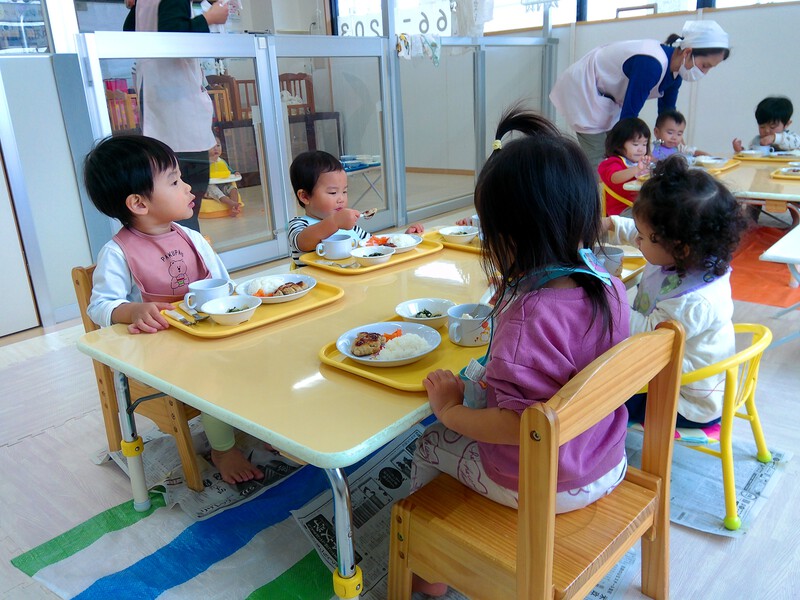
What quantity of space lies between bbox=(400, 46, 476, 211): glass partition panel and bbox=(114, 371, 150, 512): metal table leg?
3462mm

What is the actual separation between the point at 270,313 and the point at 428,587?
614 mm

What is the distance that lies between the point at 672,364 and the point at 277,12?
576 cm

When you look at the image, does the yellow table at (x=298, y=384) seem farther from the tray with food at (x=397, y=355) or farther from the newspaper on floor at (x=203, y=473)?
the newspaper on floor at (x=203, y=473)

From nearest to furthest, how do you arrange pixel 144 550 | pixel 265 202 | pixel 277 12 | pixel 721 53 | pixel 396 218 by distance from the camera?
pixel 144 550 → pixel 721 53 → pixel 265 202 → pixel 396 218 → pixel 277 12

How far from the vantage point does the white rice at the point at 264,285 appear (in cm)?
137

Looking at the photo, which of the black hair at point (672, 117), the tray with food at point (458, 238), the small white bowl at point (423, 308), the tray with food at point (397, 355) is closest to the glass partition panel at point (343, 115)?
the black hair at point (672, 117)

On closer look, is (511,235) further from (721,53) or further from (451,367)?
(721,53)

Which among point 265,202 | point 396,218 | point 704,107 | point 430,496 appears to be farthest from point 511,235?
point 704,107

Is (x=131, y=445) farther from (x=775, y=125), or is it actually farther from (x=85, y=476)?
(x=775, y=125)

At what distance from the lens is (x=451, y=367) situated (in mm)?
1001

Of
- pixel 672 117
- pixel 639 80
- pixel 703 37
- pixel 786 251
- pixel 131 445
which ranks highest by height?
pixel 703 37

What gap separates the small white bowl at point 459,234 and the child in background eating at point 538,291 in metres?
0.80

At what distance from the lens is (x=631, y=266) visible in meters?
1.49

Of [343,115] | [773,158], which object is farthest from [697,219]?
[343,115]
